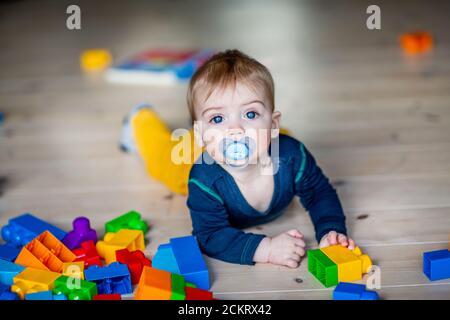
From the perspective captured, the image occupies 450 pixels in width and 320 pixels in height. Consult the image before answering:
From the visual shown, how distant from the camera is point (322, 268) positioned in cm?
112

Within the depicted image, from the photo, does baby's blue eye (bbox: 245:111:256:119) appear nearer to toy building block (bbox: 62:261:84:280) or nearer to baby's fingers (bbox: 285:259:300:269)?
baby's fingers (bbox: 285:259:300:269)

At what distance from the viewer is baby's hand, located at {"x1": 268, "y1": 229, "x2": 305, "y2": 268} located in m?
1.20

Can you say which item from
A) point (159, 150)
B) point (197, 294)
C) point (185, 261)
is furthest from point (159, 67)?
point (197, 294)

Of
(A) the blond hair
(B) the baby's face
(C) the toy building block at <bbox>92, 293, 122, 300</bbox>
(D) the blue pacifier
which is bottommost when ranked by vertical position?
(C) the toy building block at <bbox>92, 293, 122, 300</bbox>

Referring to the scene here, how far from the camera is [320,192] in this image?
51.6 inches

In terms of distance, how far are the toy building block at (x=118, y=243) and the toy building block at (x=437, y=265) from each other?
52 centimetres

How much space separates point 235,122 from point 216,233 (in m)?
0.21

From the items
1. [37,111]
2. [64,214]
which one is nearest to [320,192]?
[64,214]

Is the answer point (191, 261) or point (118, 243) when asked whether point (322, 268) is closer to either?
point (191, 261)

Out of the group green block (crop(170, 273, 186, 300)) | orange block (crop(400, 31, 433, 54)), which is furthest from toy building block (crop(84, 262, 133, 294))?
orange block (crop(400, 31, 433, 54))

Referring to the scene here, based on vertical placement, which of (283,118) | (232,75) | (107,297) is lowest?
(107,297)

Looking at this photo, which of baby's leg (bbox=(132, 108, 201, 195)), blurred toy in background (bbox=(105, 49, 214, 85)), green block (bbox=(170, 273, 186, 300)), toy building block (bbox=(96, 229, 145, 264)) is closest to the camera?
green block (bbox=(170, 273, 186, 300))

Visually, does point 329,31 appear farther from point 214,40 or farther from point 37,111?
point 37,111

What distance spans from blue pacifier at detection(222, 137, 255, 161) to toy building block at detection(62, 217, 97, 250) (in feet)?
1.08
